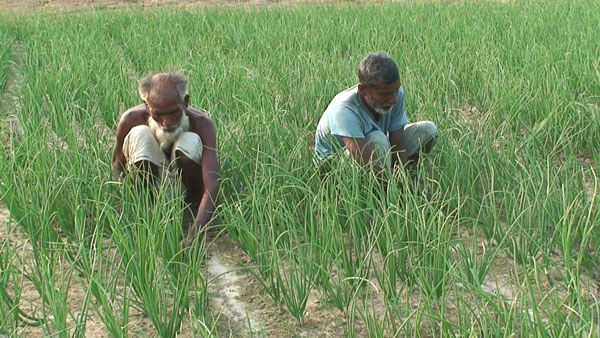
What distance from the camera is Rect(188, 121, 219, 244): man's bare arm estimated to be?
2533mm

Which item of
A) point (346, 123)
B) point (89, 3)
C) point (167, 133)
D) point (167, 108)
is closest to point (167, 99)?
point (167, 108)

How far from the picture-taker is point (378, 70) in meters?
2.74

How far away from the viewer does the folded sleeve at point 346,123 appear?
2.81m

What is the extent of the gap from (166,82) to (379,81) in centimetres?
77

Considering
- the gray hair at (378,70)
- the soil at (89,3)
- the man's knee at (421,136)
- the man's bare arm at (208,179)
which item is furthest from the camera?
the soil at (89,3)

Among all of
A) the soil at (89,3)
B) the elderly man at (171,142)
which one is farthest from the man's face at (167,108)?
the soil at (89,3)

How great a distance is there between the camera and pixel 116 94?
4.06 metres

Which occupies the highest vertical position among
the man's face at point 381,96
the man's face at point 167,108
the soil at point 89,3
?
the man's face at point 167,108

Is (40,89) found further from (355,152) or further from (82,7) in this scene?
(82,7)

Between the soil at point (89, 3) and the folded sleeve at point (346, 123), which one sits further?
the soil at point (89, 3)

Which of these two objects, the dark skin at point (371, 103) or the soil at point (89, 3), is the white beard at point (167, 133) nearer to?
the dark skin at point (371, 103)

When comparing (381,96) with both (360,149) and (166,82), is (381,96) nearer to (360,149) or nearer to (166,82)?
(360,149)

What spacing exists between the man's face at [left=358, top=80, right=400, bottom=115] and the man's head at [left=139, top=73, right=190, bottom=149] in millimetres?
684

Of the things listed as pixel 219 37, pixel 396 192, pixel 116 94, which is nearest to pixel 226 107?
pixel 116 94
